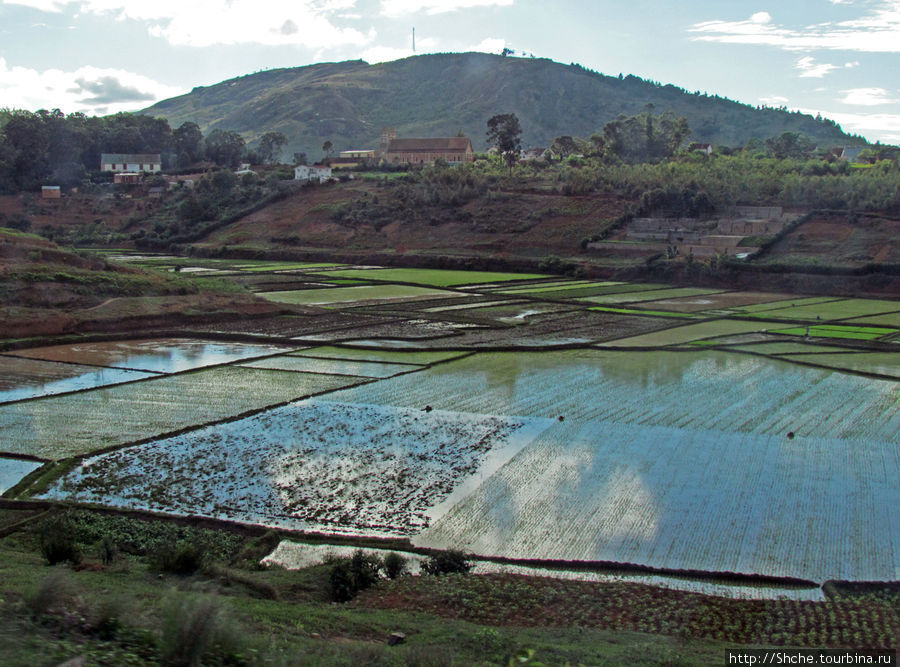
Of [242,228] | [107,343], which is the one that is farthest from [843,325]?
[242,228]

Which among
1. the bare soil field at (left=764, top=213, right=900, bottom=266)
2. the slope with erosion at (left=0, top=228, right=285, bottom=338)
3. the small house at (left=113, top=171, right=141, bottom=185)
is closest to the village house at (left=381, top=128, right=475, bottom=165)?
the small house at (left=113, top=171, right=141, bottom=185)

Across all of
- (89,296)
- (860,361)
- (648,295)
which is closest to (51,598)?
(860,361)

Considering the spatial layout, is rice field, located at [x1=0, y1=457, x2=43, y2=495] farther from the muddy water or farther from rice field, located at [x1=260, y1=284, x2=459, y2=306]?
rice field, located at [x1=260, y1=284, x2=459, y2=306]

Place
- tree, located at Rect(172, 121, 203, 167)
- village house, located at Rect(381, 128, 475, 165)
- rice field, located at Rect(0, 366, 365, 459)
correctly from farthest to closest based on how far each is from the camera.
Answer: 1. village house, located at Rect(381, 128, 475, 165)
2. tree, located at Rect(172, 121, 203, 167)
3. rice field, located at Rect(0, 366, 365, 459)

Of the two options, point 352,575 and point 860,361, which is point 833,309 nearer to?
point 860,361

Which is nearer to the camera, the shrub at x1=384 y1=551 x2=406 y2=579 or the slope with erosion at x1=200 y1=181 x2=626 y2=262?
the shrub at x1=384 y1=551 x2=406 y2=579

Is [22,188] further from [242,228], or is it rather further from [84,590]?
[84,590]
